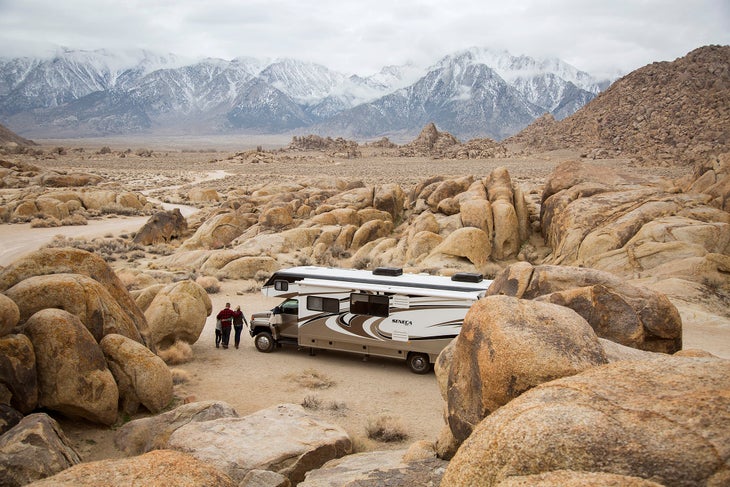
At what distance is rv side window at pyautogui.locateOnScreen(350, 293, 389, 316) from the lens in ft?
54.3

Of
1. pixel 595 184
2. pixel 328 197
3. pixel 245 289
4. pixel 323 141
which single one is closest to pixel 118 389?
pixel 245 289

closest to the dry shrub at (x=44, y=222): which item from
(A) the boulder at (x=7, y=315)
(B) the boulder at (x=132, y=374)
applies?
(B) the boulder at (x=132, y=374)

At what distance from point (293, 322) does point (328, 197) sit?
2674 centimetres

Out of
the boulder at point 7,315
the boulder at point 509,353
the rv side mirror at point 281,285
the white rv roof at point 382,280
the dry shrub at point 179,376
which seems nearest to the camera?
the boulder at point 509,353

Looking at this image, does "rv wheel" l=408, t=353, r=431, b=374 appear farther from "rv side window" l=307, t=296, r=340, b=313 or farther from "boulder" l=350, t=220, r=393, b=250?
"boulder" l=350, t=220, r=393, b=250

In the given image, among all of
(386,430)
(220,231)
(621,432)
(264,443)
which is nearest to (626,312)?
(386,430)

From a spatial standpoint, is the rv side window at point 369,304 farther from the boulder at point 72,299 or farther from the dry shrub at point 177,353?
the boulder at point 72,299

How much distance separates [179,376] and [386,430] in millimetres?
6445

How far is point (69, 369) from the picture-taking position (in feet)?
37.2

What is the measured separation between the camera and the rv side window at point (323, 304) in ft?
56.1

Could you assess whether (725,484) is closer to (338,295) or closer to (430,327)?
(430,327)

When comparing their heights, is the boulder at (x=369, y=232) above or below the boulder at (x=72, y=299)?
below

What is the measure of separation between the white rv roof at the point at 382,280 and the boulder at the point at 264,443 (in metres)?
6.35

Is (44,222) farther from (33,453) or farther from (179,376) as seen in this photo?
(33,453)
